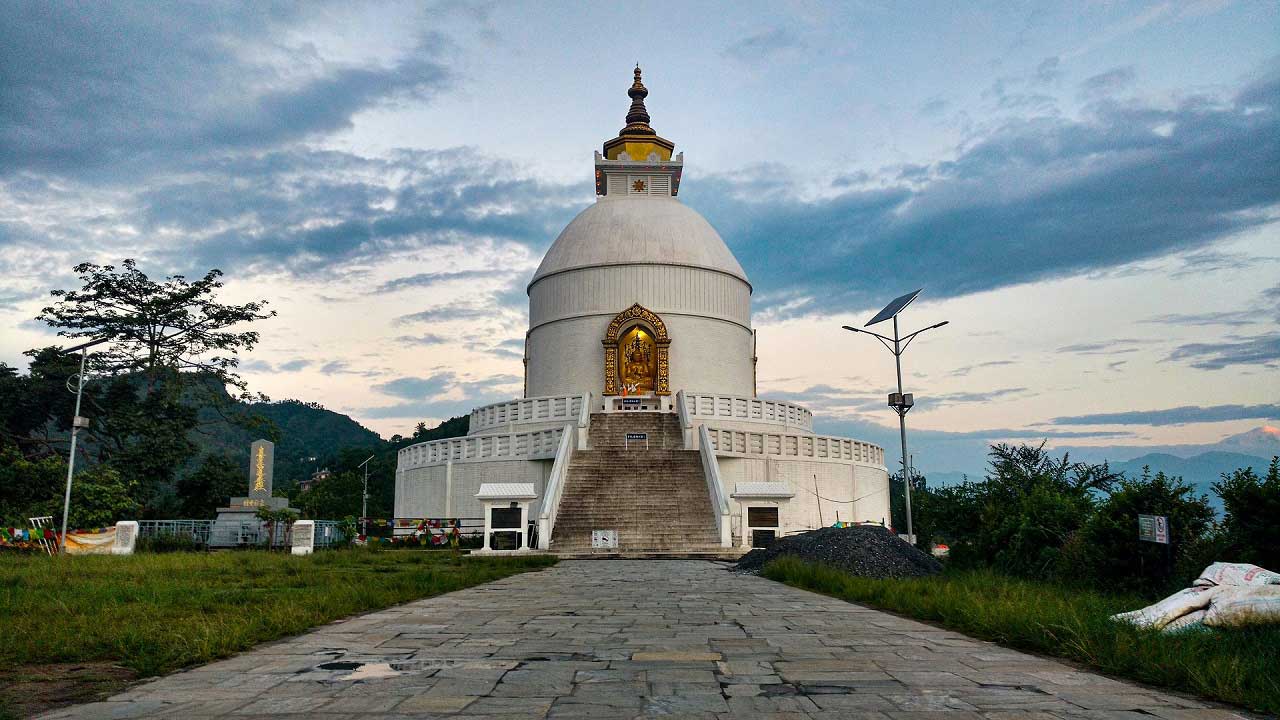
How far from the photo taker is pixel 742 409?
31703 millimetres

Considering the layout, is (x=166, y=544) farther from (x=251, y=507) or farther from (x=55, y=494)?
(x=55, y=494)

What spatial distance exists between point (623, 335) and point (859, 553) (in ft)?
74.0

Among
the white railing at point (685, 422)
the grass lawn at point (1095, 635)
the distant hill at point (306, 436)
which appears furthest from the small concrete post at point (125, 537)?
the distant hill at point (306, 436)

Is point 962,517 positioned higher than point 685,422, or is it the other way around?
point 685,422

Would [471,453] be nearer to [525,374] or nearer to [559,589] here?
[525,374]

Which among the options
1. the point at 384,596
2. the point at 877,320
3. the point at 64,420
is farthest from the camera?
the point at 64,420

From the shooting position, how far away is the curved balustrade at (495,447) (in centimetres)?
2844

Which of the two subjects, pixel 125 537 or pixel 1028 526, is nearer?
pixel 1028 526

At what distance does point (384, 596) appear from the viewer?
1002 centimetres

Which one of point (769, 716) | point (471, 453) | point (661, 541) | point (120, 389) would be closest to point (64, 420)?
point (120, 389)

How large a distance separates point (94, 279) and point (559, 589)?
2944cm

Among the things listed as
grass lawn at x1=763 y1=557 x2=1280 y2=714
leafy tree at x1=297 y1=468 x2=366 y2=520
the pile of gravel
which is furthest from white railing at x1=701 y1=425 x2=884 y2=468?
leafy tree at x1=297 y1=468 x2=366 y2=520

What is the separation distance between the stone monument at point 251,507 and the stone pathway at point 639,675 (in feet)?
60.9

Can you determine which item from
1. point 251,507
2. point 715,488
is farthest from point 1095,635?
point 251,507
